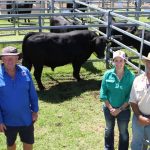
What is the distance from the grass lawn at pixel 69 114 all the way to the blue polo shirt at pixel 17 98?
4.49ft

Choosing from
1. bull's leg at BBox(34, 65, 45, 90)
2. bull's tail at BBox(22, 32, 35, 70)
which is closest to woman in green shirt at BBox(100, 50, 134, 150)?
bull's leg at BBox(34, 65, 45, 90)

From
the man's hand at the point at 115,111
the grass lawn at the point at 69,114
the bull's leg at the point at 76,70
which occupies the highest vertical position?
the man's hand at the point at 115,111

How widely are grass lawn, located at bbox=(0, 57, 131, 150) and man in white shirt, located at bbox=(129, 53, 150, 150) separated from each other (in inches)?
51.8

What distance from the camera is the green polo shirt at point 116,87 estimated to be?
→ 4266mm

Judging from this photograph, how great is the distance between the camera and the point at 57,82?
8.30 metres

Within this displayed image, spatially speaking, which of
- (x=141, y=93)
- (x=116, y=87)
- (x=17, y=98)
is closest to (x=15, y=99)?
(x=17, y=98)

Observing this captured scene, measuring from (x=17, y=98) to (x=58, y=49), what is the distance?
4.11 metres

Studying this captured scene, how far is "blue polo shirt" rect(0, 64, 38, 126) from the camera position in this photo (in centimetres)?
380

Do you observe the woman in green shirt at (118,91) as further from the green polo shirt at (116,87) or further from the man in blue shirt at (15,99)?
the man in blue shirt at (15,99)

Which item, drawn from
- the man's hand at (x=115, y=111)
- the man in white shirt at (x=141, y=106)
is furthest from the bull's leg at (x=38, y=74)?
the man in white shirt at (x=141, y=106)

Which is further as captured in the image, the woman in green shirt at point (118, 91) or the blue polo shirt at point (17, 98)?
the woman in green shirt at point (118, 91)

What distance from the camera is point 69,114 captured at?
6.46m

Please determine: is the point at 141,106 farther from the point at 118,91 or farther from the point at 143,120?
the point at 118,91

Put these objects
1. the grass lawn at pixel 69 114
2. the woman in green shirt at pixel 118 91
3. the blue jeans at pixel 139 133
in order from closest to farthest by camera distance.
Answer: the blue jeans at pixel 139 133, the woman in green shirt at pixel 118 91, the grass lawn at pixel 69 114
